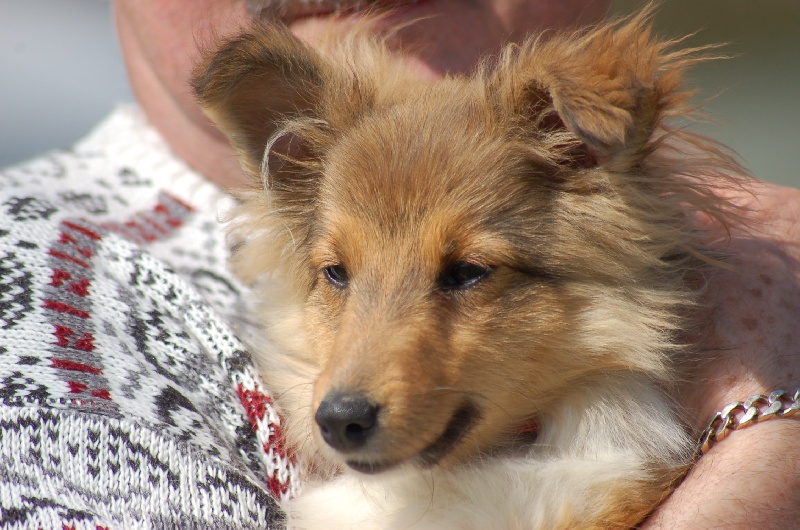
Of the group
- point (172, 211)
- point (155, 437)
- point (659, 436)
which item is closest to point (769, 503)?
point (659, 436)

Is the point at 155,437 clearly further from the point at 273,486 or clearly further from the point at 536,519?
the point at 536,519

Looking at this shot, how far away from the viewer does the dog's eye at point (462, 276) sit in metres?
2.47

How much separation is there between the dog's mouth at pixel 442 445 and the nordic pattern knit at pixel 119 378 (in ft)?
1.14

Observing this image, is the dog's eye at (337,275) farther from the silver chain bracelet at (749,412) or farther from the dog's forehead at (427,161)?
the silver chain bracelet at (749,412)

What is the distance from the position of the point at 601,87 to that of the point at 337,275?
3.50 feet

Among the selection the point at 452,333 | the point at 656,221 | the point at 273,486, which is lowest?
the point at 273,486

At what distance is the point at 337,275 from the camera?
2721mm

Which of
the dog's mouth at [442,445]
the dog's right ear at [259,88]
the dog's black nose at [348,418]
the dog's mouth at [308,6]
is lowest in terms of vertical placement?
the dog's mouth at [442,445]

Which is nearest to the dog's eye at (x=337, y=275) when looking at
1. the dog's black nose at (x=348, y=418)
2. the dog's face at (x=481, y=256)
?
the dog's face at (x=481, y=256)

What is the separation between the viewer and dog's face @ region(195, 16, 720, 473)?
7.54ft

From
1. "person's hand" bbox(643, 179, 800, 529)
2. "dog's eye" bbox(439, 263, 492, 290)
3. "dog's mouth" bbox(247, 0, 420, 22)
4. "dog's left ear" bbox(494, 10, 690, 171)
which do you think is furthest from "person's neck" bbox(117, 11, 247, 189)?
"person's hand" bbox(643, 179, 800, 529)

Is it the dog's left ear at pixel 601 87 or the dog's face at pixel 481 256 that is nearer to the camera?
the dog's left ear at pixel 601 87

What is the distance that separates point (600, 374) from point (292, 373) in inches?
43.0

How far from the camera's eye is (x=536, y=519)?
2309 mm
